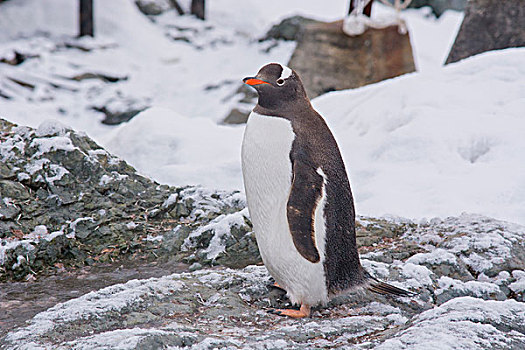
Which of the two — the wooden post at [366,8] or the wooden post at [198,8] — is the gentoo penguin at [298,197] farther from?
the wooden post at [198,8]

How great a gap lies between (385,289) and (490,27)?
5.21 metres

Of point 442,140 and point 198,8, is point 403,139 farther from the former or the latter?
point 198,8

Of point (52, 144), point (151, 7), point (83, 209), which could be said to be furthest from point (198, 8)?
point (83, 209)

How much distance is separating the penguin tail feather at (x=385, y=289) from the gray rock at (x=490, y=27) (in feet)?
16.5

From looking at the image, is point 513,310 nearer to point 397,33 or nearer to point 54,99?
point 397,33

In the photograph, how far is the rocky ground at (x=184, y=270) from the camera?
2.03 metres

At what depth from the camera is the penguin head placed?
2494 mm

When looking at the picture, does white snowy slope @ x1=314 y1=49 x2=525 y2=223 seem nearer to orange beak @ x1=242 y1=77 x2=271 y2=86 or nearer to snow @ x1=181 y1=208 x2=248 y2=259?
snow @ x1=181 y1=208 x2=248 y2=259

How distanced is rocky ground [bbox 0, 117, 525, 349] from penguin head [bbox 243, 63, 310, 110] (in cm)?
86

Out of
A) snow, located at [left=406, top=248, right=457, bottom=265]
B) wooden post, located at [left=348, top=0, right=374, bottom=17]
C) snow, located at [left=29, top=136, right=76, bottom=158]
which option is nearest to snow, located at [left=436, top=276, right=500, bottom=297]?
snow, located at [left=406, top=248, right=457, bottom=265]

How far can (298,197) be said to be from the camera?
7.72 feet

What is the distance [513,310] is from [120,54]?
39.3 feet


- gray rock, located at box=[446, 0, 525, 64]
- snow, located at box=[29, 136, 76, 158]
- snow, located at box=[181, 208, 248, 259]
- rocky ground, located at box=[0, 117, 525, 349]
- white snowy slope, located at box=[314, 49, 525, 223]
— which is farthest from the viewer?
gray rock, located at box=[446, 0, 525, 64]

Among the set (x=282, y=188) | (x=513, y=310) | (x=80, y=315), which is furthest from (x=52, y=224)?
(x=513, y=310)
